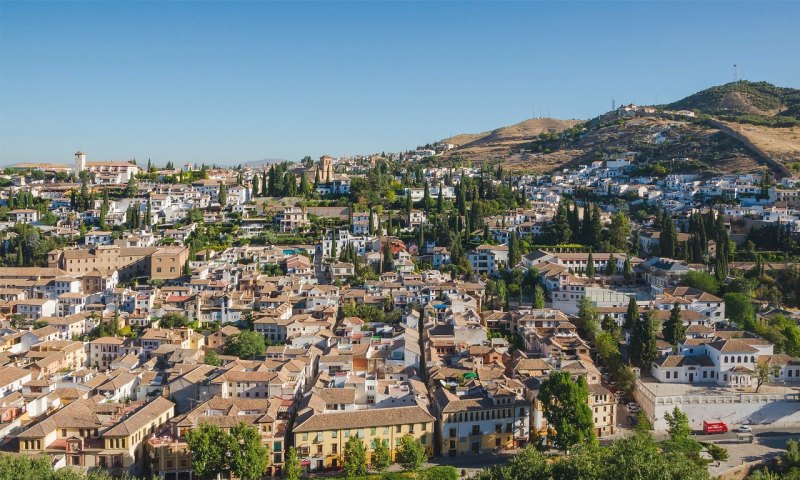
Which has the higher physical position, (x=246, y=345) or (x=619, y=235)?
(x=619, y=235)

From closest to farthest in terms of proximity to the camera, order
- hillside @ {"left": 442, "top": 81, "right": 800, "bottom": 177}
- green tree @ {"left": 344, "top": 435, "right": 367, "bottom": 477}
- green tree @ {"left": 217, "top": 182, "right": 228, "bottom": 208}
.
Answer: green tree @ {"left": 344, "top": 435, "right": 367, "bottom": 477} → green tree @ {"left": 217, "top": 182, "right": 228, "bottom": 208} → hillside @ {"left": 442, "top": 81, "right": 800, "bottom": 177}

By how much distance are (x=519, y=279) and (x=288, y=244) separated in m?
13.7

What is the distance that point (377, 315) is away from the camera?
2927 centimetres

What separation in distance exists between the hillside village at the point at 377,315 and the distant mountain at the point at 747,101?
27885mm

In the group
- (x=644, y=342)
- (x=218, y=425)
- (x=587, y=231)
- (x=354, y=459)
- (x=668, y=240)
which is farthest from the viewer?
(x=587, y=231)

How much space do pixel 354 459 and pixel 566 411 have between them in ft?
19.4

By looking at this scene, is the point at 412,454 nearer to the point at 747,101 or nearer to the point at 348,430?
the point at 348,430

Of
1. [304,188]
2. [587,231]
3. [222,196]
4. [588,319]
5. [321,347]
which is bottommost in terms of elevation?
[321,347]

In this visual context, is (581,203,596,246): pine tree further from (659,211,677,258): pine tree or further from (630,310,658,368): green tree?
(630,310,658,368): green tree

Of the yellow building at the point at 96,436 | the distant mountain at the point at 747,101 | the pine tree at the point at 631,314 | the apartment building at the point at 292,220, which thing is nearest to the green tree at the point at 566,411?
the pine tree at the point at 631,314

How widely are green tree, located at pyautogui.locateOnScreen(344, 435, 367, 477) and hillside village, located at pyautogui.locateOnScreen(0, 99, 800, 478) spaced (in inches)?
26.8

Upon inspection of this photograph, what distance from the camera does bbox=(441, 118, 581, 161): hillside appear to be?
3423 inches

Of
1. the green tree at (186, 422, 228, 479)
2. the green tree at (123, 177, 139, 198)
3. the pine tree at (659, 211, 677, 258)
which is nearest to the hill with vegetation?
the pine tree at (659, 211, 677, 258)

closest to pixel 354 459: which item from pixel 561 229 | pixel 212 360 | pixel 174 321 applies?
pixel 212 360
